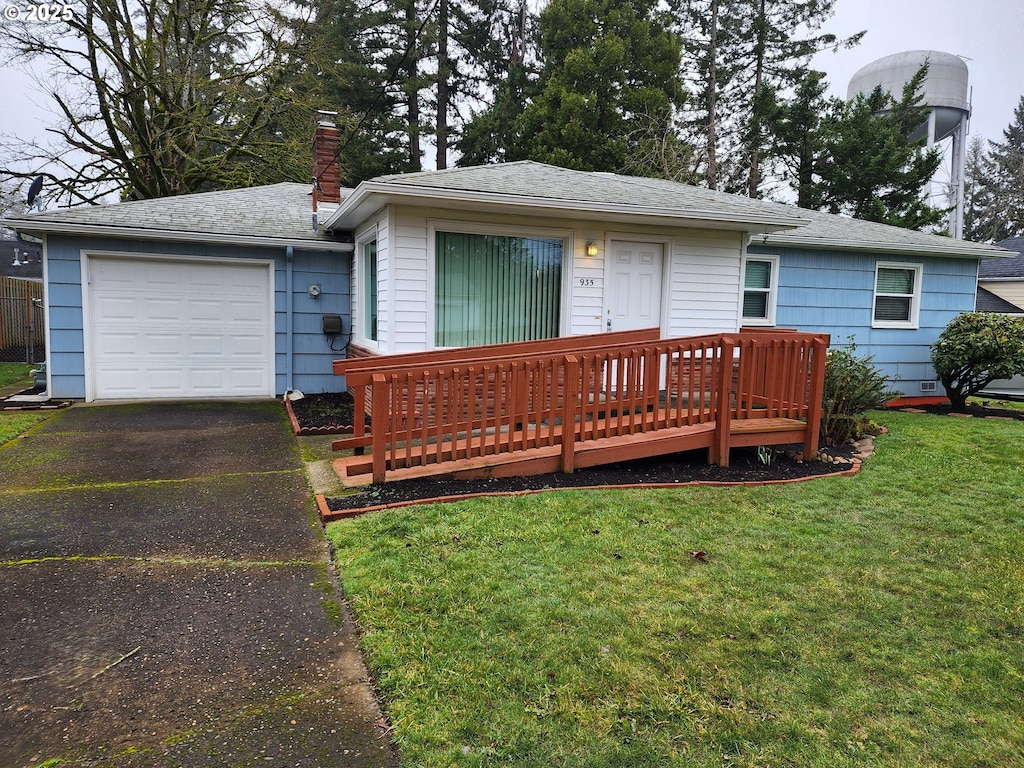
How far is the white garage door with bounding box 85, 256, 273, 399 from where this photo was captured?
847 centimetres

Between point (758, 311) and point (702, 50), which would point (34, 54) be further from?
point (702, 50)

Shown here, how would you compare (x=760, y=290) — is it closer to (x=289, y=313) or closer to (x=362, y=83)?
(x=289, y=313)

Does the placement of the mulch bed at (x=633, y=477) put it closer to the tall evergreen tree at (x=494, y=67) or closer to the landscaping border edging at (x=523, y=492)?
the landscaping border edging at (x=523, y=492)

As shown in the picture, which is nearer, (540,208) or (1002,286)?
(540,208)

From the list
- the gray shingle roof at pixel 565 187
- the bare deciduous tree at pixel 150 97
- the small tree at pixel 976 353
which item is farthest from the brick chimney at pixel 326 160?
the small tree at pixel 976 353

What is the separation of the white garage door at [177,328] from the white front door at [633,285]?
5.04 metres

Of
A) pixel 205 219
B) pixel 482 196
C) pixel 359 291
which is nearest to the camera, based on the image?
pixel 482 196

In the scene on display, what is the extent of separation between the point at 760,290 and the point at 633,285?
329cm

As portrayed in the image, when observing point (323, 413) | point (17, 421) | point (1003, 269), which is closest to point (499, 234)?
point (323, 413)

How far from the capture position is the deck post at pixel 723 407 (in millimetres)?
5484

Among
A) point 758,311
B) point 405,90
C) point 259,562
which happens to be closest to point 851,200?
point 758,311

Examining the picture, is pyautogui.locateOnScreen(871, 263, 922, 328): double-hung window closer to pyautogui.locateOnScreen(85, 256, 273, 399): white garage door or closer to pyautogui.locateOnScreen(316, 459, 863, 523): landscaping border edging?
pyautogui.locateOnScreen(316, 459, 863, 523): landscaping border edging

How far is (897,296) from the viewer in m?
10.6

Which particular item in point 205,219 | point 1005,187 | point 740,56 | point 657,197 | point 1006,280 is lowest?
point 205,219
